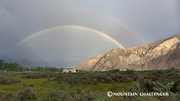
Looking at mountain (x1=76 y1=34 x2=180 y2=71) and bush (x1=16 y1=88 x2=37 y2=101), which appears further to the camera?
mountain (x1=76 y1=34 x2=180 y2=71)

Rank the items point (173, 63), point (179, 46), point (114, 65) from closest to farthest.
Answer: point (173, 63)
point (179, 46)
point (114, 65)

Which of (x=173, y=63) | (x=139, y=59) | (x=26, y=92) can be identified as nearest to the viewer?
(x=26, y=92)

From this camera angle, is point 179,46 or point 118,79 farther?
point 179,46

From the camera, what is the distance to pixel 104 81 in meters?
23.8

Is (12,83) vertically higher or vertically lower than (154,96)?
lower

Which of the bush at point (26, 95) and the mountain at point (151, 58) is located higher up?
the mountain at point (151, 58)

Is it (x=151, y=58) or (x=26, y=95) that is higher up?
(x=151, y=58)

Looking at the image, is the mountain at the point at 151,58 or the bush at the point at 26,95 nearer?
the bush at the point at 26,95

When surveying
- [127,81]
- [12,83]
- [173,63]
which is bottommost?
[12,83]

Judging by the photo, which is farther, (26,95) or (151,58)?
(151,58)

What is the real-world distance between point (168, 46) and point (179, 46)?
13.0 metres

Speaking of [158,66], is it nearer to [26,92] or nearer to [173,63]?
[173,63]

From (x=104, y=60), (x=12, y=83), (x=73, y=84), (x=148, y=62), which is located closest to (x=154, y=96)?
(x=73, y=84)

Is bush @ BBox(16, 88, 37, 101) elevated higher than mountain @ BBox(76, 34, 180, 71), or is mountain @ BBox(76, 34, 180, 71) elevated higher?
mountain @ BBox(76, 34, 180, 71)
